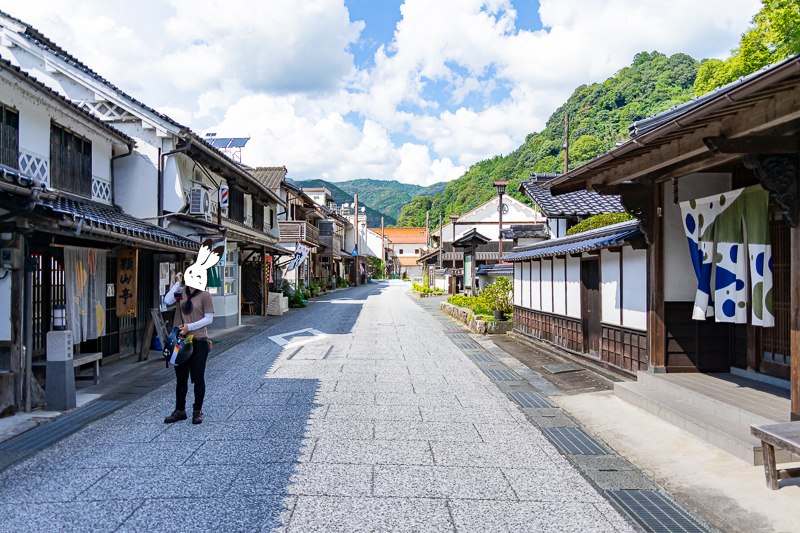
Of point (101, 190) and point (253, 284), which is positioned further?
point (253, 284)

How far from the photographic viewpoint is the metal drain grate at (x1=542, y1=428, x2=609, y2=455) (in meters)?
5.80

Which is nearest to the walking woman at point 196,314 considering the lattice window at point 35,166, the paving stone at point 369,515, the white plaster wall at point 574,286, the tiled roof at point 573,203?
the paving stone at point 369,515

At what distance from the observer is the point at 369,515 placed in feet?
13.4

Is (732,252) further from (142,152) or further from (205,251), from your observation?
(142,152)

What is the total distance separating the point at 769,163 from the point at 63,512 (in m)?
7.68

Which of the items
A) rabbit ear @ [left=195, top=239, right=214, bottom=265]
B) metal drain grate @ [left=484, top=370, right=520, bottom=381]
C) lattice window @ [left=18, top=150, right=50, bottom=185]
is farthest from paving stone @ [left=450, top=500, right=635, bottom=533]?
lattice window @ [left=18, top=150, right=50, bottom=185]

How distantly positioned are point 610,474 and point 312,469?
3151 mm

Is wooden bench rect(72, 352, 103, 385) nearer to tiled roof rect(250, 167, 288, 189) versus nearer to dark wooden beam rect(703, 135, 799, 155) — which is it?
dark wooden beam rect(703, 135, 799, 155)

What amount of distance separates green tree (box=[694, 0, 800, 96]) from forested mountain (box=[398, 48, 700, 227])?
877 inches

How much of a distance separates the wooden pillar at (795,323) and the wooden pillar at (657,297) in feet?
9.07

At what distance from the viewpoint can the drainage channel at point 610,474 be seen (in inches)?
162

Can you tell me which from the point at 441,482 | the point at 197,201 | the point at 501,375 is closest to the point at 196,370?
the point at 441,482

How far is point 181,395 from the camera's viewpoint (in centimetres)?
665

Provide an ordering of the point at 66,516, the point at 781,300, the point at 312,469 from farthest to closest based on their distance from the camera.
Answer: the point at 781,300, the point at 312,469, the point at 66,516
